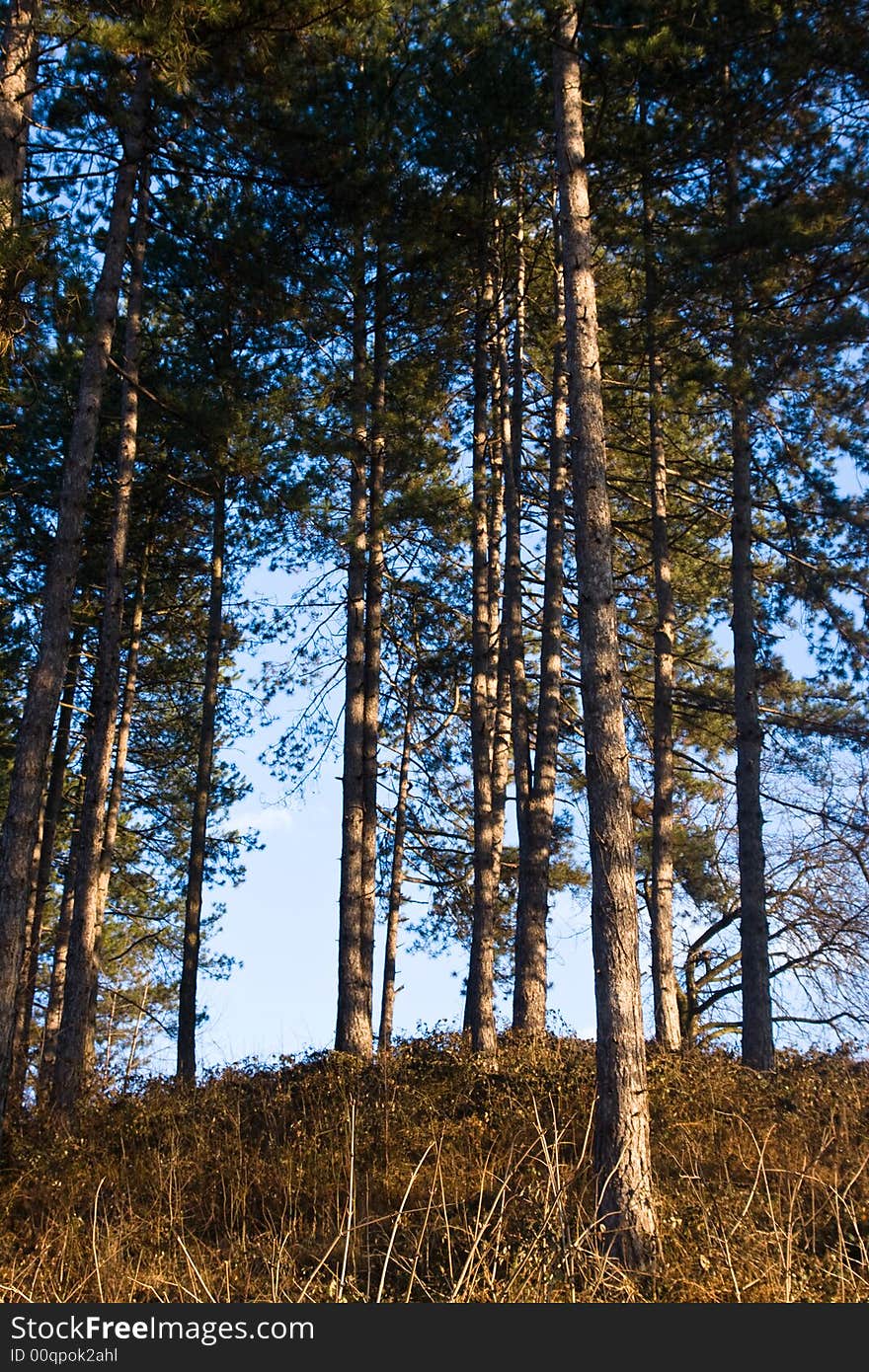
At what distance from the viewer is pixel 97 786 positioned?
36.0ft

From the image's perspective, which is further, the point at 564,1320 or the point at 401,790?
the point at 401,790

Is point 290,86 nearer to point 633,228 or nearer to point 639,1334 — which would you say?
point 633,228

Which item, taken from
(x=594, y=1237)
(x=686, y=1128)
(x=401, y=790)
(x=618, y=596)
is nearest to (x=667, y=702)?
(x=618, y=596)

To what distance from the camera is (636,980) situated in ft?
21.0

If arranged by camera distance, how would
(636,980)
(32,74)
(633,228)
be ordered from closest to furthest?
1. (636,980)
2. (32,74)
3. (633,228)

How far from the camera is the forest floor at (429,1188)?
5.23m

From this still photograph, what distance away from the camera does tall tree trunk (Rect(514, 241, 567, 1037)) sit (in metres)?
12.3

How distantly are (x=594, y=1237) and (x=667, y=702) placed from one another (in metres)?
8.95

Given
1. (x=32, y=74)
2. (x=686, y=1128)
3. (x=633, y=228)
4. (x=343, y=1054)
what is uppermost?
(x=633, y=228)

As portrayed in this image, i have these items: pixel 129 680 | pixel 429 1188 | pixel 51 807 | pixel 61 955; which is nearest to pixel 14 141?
pixel 129 680

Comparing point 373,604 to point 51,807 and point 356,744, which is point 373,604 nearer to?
point 356,744

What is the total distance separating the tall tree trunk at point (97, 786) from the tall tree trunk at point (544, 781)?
4.75 metres

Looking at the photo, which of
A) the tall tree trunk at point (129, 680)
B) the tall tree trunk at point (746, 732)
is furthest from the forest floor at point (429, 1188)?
the tall tree trunk at point (129, 680)

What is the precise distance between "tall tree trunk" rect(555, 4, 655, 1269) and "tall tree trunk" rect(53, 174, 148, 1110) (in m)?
4.98
